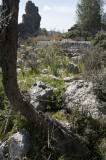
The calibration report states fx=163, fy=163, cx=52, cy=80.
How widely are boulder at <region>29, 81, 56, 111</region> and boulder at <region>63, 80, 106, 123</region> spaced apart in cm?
38

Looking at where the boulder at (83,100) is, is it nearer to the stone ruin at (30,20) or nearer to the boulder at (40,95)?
the boulder at (40,95)

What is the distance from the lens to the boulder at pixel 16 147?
8.06 feet

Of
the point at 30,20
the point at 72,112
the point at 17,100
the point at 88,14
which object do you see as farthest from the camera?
the point at 30,20

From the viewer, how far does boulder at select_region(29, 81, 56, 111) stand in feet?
11.3

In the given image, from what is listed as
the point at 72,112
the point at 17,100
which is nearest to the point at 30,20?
the point at 72,112

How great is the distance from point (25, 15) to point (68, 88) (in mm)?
27140

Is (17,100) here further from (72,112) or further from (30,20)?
(30,20)

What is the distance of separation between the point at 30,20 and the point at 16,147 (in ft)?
94.3

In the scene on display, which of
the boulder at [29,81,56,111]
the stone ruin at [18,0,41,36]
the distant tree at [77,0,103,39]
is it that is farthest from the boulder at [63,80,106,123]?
the stone ruin at [18,0,41,36]

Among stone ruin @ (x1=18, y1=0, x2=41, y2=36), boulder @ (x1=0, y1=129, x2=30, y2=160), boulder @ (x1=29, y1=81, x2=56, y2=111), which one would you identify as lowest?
boulder @ (x1=0, y1=129, x2=30, y2=160)

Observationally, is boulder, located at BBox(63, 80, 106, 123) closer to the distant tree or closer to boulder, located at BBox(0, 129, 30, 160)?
boulder, located at BBox(0, 129, 30, 160)

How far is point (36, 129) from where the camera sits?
2.77 meters

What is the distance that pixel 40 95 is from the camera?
3.56m

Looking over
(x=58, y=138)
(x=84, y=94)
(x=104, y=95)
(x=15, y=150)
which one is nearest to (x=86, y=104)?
(x=84, y=94)
